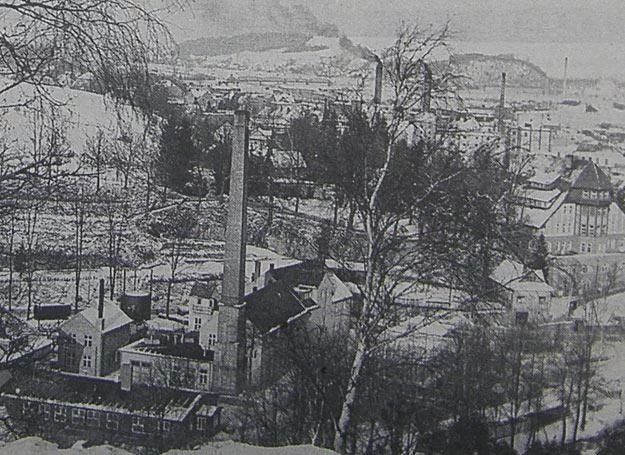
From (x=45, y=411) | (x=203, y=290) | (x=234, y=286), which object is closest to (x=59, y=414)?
(x=45, y=411)

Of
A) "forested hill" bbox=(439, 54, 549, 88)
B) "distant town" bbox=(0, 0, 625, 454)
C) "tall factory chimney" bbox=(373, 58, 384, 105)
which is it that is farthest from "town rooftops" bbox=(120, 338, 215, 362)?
"forested hill" bbox=(439, 54, 549, 88)

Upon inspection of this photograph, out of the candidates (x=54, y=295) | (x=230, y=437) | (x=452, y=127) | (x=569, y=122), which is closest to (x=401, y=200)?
(x=452, y=127)

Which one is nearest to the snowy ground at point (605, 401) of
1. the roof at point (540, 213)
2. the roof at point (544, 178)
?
the roof at point (540, 213)

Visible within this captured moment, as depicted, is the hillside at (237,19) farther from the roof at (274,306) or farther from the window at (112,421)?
the window at (112,421)

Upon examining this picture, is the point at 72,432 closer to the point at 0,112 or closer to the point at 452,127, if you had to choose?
the point at 0,112

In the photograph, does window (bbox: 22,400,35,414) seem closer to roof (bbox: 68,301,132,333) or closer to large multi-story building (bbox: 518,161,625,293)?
roof (bbox: 68,301,132,333)

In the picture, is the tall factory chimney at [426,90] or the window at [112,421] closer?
the tall factory chimney at [426,90]

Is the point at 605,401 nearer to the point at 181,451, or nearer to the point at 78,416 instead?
the point at 181,451
